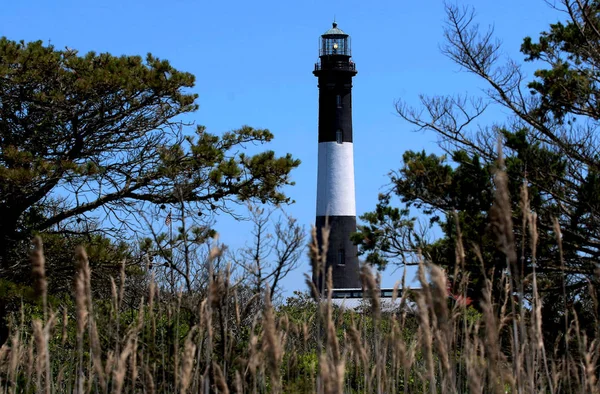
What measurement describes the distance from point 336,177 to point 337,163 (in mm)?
508

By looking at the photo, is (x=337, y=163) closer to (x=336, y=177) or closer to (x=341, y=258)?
(x=336, y=177)

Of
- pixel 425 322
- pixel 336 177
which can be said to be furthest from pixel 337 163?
pixel 425 322

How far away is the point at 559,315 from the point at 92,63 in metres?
7.65

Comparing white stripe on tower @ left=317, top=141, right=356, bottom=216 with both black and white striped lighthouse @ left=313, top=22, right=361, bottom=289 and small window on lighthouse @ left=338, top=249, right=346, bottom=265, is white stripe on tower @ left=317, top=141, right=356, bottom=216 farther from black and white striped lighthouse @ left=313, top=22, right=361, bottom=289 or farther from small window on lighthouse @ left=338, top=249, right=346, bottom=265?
small window on lighthouse @ left=338, top=249, right=346, bottom=265

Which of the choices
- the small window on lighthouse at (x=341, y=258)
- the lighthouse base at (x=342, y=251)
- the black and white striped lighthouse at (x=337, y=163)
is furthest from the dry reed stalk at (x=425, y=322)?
the small window on lighthouse at (x=341, y=258)

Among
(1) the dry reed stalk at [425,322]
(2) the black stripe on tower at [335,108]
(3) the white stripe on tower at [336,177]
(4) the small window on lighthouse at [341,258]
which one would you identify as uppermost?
(2) the black stripe on tower at [335,108]

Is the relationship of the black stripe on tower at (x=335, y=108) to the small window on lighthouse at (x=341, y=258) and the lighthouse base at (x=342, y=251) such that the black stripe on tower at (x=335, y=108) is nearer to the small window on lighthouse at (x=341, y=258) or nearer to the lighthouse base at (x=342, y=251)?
the lighthouse base at (x=342, y=251)

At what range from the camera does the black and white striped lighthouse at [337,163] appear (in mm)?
27734

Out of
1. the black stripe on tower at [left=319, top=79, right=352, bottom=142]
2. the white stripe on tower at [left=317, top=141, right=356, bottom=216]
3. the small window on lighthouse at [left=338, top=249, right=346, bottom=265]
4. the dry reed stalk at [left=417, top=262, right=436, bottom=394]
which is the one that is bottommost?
the dry reed stalk at [left=417, top=262, right=436, bottom=394]

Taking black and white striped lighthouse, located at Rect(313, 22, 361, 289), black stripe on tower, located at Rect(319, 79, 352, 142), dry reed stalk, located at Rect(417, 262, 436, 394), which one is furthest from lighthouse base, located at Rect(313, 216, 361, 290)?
dry reed stalk, located at Rect(417, 262, 436, 394)

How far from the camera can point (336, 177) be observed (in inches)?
1088

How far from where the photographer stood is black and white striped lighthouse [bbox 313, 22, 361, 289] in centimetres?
2773

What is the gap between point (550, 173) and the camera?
9.62m

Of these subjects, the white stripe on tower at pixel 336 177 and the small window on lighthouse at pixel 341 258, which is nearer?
the white stripe on tower at pixel 336 177
